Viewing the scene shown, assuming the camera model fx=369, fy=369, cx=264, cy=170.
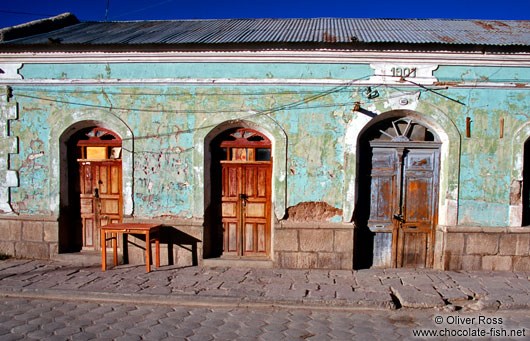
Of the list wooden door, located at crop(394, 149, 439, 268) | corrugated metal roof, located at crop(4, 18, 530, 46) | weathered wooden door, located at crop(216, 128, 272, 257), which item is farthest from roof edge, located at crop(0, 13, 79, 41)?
wooden door, located at crop(394, 149, 439, 268)

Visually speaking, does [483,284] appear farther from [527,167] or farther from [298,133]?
[298,133]

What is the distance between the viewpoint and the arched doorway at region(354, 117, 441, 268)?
7.14 m

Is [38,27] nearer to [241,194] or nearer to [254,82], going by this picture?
[254,82]

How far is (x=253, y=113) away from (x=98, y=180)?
353cm

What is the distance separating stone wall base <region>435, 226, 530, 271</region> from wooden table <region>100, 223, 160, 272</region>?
5.36m

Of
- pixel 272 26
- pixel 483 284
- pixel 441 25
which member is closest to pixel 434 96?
pixel 441 25

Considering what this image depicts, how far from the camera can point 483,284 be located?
6.11m

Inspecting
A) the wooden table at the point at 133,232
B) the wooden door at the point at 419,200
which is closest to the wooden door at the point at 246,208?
the wooden table at the point at 133,232

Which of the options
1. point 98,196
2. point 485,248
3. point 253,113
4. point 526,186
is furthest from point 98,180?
point 526,186

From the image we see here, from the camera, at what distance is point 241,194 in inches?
291

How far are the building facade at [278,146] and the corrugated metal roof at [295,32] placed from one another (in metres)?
0.11

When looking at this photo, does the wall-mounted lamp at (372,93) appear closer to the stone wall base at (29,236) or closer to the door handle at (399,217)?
the door handle at (399,217)

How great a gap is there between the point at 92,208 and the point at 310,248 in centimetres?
457

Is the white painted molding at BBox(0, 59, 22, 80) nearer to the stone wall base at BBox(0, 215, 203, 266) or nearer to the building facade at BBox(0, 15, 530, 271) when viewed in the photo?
the building facade at BBox(0, 15, 530, 271)
